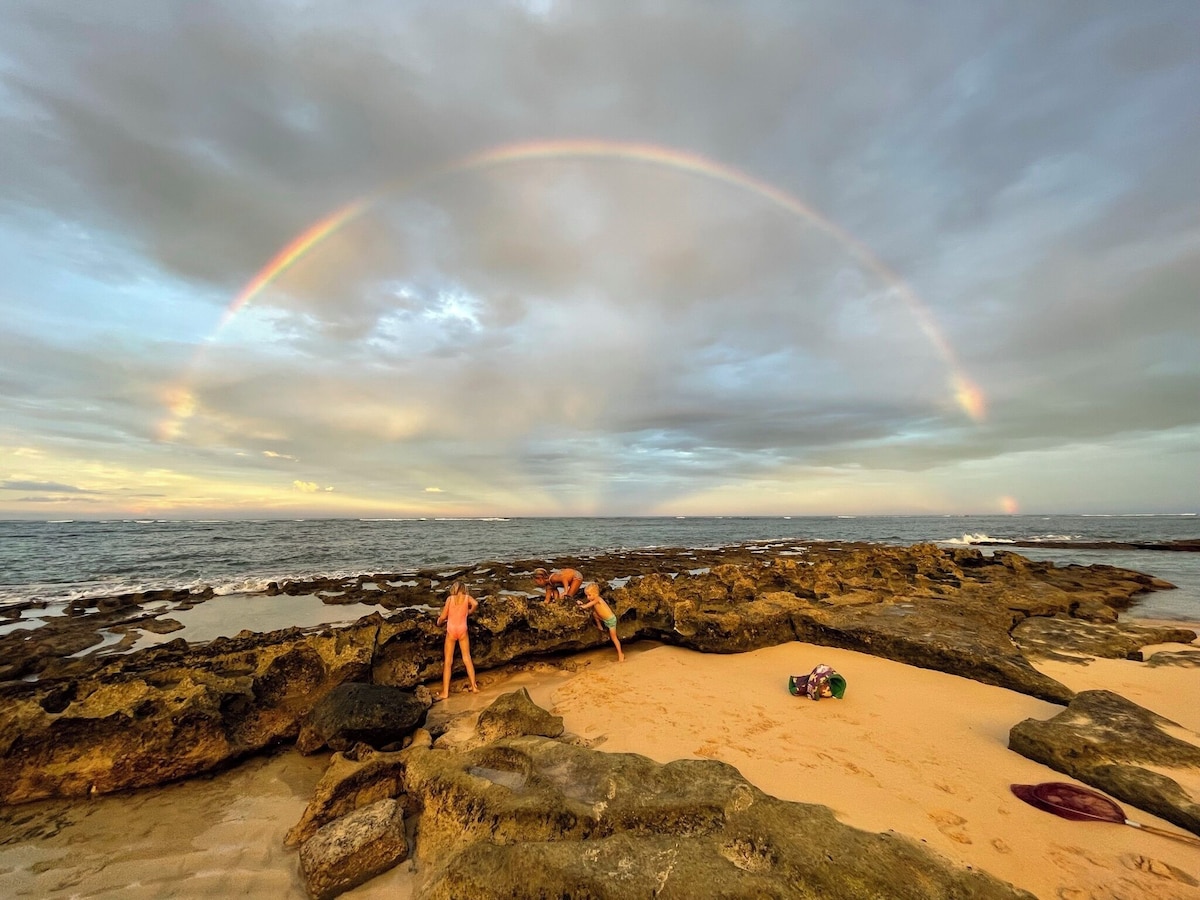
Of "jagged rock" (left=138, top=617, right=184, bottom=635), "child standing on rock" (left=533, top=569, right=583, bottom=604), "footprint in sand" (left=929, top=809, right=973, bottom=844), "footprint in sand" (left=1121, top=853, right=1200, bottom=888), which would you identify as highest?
"child standing on rock" (left=533, top=569, right=583, bottom=604)

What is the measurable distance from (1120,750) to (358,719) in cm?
818

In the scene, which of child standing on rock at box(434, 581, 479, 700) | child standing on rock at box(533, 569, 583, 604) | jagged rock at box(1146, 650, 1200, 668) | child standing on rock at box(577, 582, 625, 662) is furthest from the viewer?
child standing on rock at box(533, 569, 583, 604)

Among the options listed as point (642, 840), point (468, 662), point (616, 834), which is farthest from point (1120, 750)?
point (468, 662)

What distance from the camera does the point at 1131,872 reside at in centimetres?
355

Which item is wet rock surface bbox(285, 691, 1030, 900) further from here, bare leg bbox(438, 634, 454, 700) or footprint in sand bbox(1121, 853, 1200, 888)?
bare leg bbox(438, 634, 454, 700)

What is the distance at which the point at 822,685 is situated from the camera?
7.10 m

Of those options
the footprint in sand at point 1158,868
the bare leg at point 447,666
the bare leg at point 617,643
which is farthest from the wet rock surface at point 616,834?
the bare leg at point 617,643

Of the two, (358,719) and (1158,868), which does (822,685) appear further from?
(358,719)

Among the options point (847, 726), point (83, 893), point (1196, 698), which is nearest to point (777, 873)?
point (847, 726)

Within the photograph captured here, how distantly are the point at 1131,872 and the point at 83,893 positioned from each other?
7.97 metres

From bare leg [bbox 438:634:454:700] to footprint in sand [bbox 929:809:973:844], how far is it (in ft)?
21.7

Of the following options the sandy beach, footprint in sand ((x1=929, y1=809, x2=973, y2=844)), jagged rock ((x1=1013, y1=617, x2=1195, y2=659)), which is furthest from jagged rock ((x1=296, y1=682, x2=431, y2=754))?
jagged rock ((x1=1013, y1=617, x2=1195, y2=659))

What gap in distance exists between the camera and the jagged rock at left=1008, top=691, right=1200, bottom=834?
14.0ft

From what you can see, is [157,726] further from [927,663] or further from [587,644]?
[927,663]
